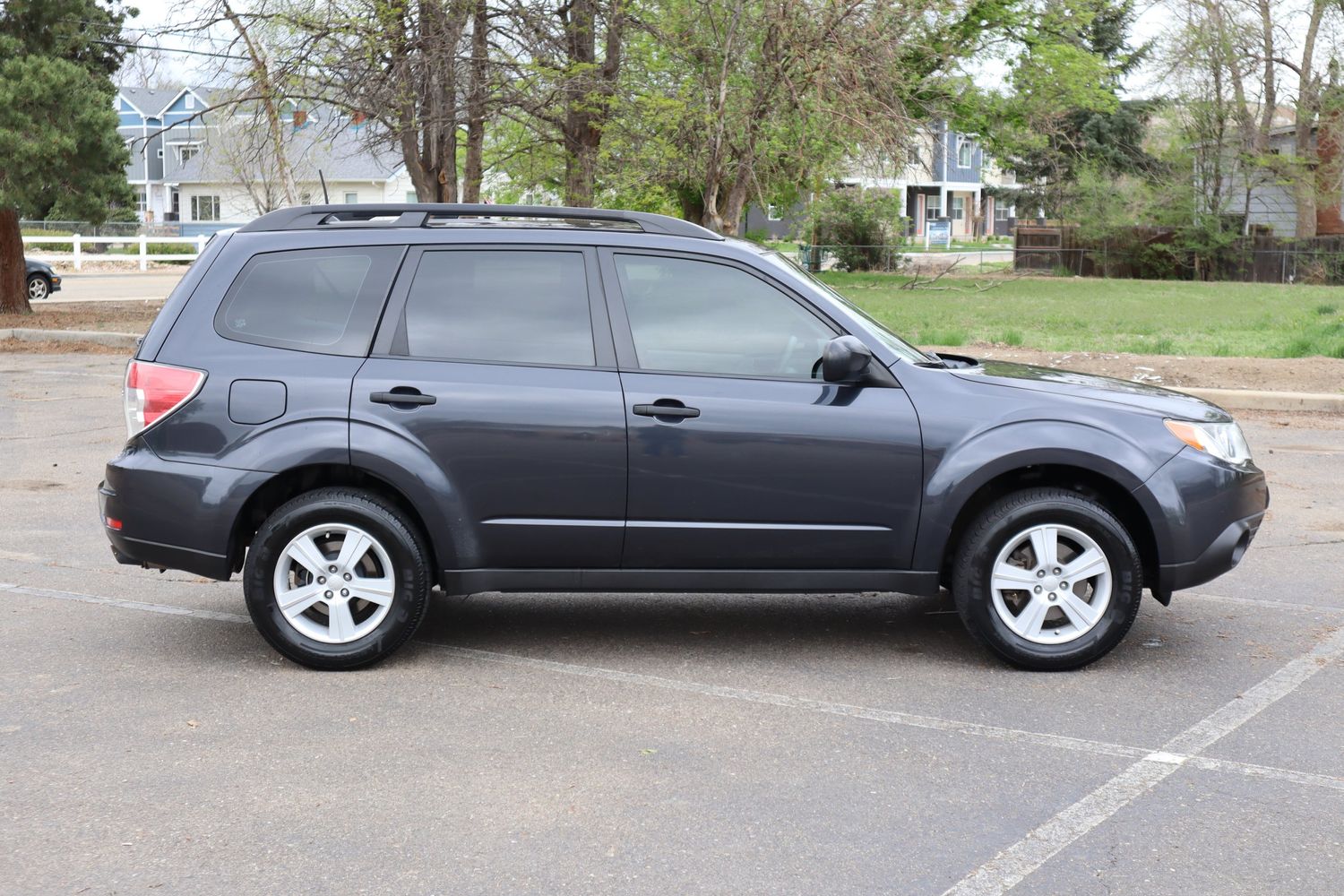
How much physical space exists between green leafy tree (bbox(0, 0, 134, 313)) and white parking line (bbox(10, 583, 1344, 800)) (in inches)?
714

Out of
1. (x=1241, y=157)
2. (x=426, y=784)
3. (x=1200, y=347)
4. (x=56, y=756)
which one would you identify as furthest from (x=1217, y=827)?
(x=1241, y=157)

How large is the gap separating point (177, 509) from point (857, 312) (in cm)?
292

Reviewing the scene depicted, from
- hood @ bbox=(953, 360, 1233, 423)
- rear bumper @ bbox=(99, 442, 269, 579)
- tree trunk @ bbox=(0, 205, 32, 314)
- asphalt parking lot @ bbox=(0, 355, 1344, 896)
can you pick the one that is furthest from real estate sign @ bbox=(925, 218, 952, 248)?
rear bumper @ bbox=(99, 442, 269, 579)

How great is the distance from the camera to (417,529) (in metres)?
5.67

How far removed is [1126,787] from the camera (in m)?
4.45

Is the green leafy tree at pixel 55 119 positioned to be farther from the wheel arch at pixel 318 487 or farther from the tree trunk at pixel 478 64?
Answer: the wheel arch at pixel 318 487

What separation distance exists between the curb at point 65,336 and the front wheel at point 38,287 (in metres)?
11.6

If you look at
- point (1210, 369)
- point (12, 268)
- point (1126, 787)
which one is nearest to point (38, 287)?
point (12, 268)

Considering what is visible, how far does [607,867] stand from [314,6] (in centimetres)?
1748

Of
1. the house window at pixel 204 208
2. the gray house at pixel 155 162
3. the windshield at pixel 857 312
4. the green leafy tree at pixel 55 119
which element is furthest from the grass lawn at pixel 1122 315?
the gray house at pixel 155 162

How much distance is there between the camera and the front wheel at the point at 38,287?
105 ft

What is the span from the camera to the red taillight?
565cm

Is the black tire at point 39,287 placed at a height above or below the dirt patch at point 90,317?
above

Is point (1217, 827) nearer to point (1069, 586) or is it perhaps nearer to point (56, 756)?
point (1069, 586)
